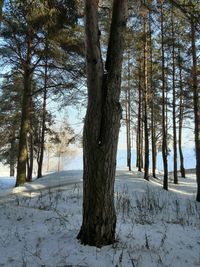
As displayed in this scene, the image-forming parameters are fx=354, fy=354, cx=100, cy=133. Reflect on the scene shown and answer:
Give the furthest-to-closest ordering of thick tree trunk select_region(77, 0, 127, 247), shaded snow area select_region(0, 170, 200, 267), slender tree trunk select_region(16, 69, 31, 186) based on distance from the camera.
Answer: slender tree trunk select_region(16, 69, 31, 186), thick tree trunk select_region(77, 0, 127, 247), shaded snow area select_region(0, 170, 200, 267)

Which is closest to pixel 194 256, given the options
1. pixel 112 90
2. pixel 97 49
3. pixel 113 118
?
pixel 113 118

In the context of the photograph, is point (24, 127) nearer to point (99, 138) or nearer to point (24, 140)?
point (24, 140)

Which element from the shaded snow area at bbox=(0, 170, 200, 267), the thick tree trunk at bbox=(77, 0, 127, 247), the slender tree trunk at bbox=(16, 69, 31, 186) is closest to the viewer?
the shaded snow area at bbox=(0, 170, 200, 267)

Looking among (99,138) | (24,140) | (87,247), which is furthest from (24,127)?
(87,247)

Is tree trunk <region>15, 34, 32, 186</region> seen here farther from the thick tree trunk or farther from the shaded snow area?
the thick tree trunk

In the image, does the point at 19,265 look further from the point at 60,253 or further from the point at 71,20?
the point at 71,20

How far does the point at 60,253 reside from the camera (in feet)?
17.2

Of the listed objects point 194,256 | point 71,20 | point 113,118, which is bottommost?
point 194,256

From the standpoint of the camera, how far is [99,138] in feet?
19.0

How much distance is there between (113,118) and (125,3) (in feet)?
6.63

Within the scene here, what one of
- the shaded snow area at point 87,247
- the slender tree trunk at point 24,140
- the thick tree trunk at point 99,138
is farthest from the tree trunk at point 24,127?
the thick tree trunk at point 99,138

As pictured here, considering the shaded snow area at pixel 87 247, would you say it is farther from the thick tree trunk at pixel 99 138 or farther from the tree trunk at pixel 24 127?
the tree trunk at pixel 24 127

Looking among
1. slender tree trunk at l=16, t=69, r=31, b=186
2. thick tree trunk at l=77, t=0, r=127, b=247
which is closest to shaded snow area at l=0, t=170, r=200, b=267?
thick tree trunk at l=77, t=0, r=127, b=247

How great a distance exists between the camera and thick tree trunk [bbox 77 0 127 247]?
568cm
